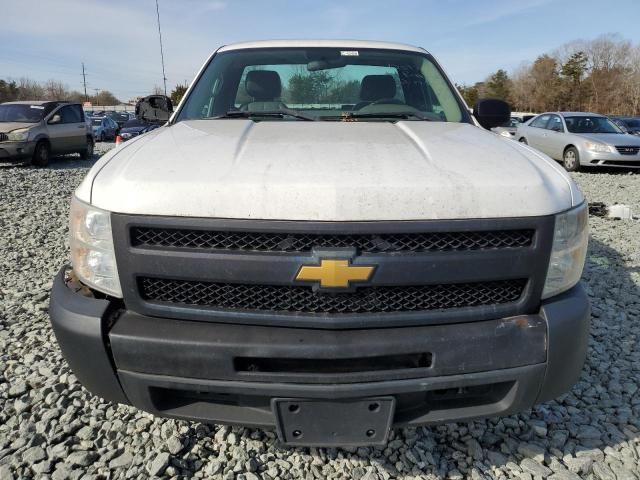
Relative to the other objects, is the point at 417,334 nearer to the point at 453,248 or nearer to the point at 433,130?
the point at 453,248

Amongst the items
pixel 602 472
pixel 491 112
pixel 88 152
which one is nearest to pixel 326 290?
pixel 602 472

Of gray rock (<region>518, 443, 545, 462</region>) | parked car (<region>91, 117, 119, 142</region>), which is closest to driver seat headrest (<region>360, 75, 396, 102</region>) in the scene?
gray rock (<region>518, 443, 545, 462</region>)

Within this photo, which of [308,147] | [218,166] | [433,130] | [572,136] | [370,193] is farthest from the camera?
[572,136]

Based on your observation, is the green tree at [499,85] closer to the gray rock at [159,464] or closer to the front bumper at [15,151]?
the front bumper at [15,151]

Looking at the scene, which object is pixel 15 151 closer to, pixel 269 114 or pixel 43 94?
pixel 269 114

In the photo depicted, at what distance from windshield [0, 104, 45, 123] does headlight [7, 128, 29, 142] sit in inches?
28.4

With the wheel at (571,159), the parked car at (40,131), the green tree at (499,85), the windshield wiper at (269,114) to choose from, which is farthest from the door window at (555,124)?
the green tree at (499,85)

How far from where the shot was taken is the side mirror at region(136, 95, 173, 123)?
3211 mm

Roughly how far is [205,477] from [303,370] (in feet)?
2.76

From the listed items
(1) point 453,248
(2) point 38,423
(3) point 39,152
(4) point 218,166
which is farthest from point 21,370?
(3) point 39,152

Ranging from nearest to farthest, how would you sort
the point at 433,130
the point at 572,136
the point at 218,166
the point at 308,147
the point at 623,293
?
the point at 218,166 < the point at 308,147 < the point at 433,130 < the point at 623,293 < the point at 572,136

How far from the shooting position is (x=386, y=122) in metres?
2.59

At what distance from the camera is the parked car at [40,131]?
11883mm

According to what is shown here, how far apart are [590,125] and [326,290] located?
541 inches
